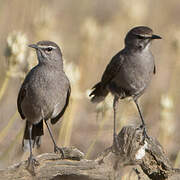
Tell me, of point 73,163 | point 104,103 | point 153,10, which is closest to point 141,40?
point 104,103

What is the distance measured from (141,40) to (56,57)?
1.06 meters

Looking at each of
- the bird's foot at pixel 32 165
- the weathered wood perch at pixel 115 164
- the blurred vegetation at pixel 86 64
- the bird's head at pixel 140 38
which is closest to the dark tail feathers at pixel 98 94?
the blurred vegetation at pixel 86 64

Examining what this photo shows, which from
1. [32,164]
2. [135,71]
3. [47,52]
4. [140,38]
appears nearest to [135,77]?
[135,71]

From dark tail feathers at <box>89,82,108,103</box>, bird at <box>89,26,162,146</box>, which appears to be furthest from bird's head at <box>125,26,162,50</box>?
dark tail feathers at <box>89,82,108,103</box>

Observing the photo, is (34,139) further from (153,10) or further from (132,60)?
(153,10)

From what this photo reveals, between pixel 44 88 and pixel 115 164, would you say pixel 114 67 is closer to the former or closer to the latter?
pixel 44 88

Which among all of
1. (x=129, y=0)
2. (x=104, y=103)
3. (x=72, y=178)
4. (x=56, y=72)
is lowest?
(x=72, y=178)

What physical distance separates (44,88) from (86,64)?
487 centimetres

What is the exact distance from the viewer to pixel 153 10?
51.3ft

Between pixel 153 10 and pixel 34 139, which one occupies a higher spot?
pixel 153 10

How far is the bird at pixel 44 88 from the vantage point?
6.89m

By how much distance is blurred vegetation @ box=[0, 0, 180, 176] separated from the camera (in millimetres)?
7477

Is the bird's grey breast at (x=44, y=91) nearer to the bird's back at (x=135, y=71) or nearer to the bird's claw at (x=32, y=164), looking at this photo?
the bird's back at (x=135, y=71)

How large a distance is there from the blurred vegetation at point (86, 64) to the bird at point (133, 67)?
0.87ft
